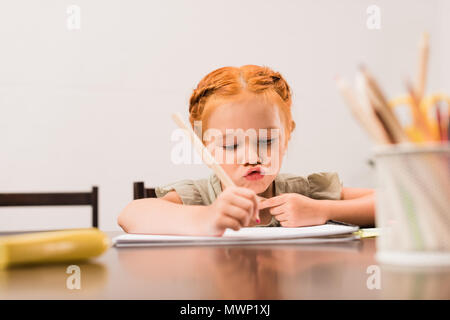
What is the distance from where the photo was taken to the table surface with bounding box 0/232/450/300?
0.29 metres

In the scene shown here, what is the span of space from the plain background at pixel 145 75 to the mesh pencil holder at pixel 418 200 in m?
1.82

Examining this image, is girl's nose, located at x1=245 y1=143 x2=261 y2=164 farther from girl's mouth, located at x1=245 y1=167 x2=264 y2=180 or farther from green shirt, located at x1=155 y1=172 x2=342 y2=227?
green shirt, located at x1=155 y1=172 x2=342 y2=227

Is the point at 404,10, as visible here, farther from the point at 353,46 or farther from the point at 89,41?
the point at 89,41

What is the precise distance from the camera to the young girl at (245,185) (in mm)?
635

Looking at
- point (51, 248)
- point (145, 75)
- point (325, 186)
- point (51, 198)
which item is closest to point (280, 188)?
point (325, 186)

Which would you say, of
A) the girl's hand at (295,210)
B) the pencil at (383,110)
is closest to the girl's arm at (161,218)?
the girl's hand at (295,210)

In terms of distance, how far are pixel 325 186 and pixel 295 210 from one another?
0.36 metres

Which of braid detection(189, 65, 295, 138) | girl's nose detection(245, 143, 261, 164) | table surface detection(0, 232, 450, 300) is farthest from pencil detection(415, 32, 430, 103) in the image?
braid detection(189, 65, 295, 138)

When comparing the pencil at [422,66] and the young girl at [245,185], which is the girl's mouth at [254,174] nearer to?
the young girl at [245,185]

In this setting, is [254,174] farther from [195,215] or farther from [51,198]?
[51,198]

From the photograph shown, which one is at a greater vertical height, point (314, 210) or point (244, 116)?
point (244, 116)

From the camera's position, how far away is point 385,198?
369 millimetres

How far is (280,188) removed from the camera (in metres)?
1.09

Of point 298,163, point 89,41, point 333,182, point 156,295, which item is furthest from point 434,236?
point 89,41
